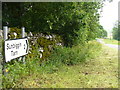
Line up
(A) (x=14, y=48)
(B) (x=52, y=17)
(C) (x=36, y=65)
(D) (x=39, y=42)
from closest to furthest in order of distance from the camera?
(A) (x=14, y=48), (C) (x=36, y=65), (D) (x=39, y=42), (B) (x=52, y=17)

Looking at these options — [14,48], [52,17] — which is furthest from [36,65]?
[52,17]

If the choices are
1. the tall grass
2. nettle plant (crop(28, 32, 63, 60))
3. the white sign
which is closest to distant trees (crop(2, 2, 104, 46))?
nettle plant (crop(28, 32, 63, 60))

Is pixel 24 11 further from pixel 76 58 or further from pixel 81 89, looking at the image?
pixel 81 89

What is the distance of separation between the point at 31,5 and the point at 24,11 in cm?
87

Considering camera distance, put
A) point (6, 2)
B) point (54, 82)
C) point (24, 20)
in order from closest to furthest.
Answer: point (54, 82) → point (24, 20) → point (6, 2)

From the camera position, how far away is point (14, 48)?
4.39 m

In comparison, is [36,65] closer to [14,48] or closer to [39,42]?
[14,48]

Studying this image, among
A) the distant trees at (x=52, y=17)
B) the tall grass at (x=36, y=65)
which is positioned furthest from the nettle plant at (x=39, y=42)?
the distant trees at (x=52, y=17)

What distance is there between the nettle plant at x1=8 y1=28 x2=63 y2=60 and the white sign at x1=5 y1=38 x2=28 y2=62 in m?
0.96

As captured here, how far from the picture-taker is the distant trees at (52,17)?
24.9 feet

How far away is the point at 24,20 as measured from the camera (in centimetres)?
841

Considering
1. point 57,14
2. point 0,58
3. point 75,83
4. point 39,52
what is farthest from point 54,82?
point 57,14

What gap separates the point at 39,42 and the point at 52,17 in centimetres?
120

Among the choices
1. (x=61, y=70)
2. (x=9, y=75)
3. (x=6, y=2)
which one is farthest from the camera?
(x=6, y=2)
